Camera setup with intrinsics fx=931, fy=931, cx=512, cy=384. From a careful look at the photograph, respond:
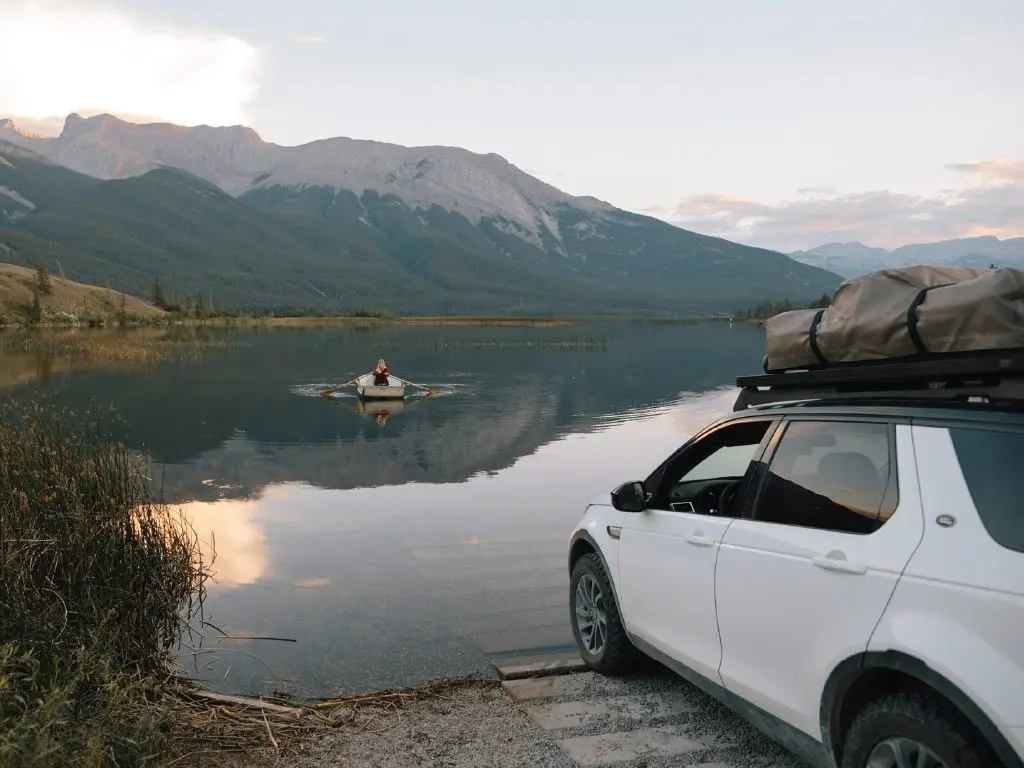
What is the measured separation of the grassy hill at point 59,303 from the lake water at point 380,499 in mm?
69547

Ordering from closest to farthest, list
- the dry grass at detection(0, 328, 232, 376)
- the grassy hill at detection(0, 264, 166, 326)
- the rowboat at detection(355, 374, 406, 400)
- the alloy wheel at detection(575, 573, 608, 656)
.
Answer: the alloy wheel at detection(575, 573, 608, 656) → the rowboat at detection(355, 374, 406, 400) → the dry grass at detection(0, 328, 232, 376) → the grassy hill at detection(0, 264, 166, 326)

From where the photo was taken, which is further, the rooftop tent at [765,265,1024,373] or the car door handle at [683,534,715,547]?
the car door handle at [683,534,715,547]

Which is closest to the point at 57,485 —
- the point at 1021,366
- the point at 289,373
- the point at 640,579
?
the point at 640,579

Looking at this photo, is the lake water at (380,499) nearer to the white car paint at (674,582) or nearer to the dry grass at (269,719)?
the dry grass at (269,719)

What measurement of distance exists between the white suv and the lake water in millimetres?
3547

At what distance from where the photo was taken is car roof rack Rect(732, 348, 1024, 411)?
3.72 meters

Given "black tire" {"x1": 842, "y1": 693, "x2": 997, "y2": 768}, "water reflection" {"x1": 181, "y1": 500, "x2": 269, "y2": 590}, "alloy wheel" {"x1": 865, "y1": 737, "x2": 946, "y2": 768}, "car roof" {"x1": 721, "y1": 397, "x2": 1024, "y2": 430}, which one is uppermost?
"car roof" {"x1": 721, "y1": 397, "x2": 1024, "y2": 430}

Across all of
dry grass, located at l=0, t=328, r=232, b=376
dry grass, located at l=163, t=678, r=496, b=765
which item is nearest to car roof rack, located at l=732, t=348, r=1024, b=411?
dry grass, located at l=163, t=678, r=496, b=765

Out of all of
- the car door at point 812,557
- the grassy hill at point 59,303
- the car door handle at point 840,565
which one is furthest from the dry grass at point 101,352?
the car door handle at point 840,565

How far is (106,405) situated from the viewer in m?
30.8

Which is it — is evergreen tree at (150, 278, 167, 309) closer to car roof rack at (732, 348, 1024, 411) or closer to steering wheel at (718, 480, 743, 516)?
steering wheel at (718, 480, 743, 516)

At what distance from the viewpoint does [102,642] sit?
663 centimetres

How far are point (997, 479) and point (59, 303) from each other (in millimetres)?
127033

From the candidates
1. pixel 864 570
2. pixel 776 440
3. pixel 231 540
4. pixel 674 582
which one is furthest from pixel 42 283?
pixel 864 570
